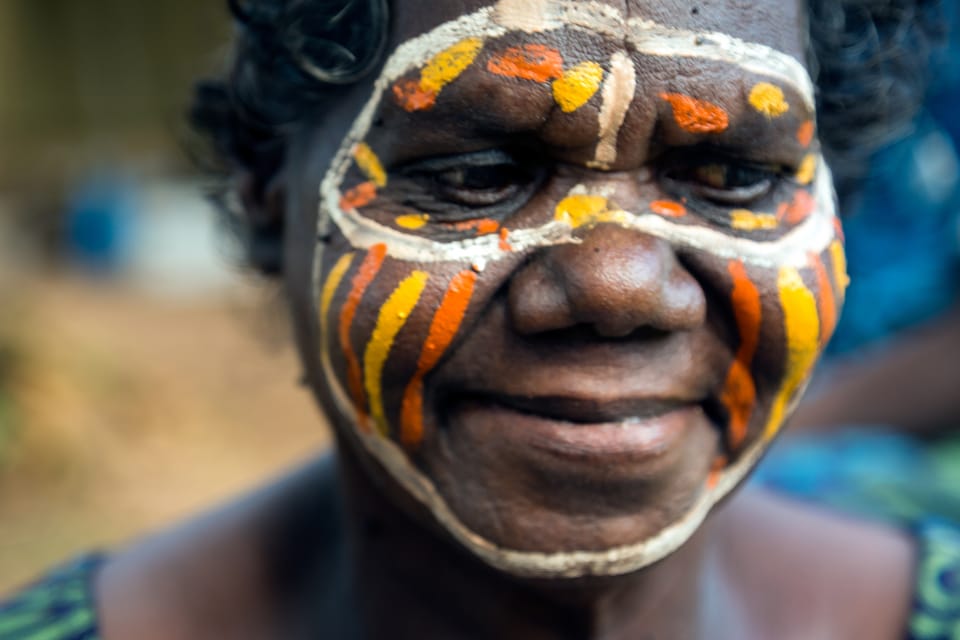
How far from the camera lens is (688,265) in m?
1.24

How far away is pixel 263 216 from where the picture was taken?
1684mm

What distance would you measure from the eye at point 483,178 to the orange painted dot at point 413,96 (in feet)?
0.22

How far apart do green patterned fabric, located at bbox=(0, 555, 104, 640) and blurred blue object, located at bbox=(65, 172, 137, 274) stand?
7061 mm

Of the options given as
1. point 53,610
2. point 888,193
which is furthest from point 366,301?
point 888,193

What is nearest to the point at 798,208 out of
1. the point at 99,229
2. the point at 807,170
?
the point at 807,170

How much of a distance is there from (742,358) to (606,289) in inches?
10.0

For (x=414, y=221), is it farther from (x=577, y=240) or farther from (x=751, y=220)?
(x=751, y=220)

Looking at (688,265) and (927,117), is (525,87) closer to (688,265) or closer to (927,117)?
(688,265)

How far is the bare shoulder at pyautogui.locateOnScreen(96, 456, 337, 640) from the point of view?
1730 mm

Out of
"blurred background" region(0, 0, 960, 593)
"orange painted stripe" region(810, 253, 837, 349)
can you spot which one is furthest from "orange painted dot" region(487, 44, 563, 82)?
"blurred background" region(0, 0, 960, 593)

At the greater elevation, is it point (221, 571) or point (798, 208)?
point (798, 208)

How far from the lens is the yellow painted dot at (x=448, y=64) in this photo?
1.21 meters

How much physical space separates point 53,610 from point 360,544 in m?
0.56

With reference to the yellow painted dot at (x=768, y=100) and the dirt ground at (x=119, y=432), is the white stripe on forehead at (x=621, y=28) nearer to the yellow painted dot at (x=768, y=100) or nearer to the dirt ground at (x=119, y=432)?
the yellow painted dot at (x=768, y=100)
